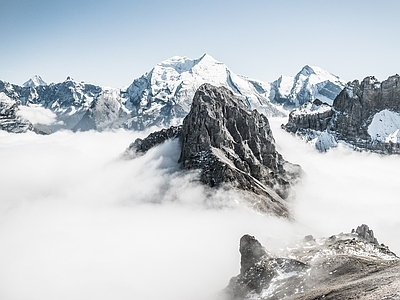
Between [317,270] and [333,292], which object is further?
[317,270]

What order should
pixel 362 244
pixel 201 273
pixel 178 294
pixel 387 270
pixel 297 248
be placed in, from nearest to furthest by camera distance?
pixel 387 270
pixel 362 244
pixel 297 248
pixel 178 294
pixel 201 273

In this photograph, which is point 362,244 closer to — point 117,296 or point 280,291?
point 280,291

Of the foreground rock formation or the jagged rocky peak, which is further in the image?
the jagged rocky peak

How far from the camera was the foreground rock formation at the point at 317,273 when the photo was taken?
75.1 metres

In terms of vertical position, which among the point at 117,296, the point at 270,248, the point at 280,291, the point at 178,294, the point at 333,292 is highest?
the point at 333,292

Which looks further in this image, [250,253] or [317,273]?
[250,253]

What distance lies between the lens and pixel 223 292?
115m

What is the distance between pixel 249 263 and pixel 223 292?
11.3m

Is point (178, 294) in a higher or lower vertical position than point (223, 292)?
lower

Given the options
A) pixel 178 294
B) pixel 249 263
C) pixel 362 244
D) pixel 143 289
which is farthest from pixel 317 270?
pixel 143 289

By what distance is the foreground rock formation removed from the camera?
7512 cm

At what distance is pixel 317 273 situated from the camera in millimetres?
101250

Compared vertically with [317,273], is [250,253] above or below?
below

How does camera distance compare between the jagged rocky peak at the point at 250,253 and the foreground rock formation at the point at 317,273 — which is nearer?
the foreground rock formation at the point at 317,273
